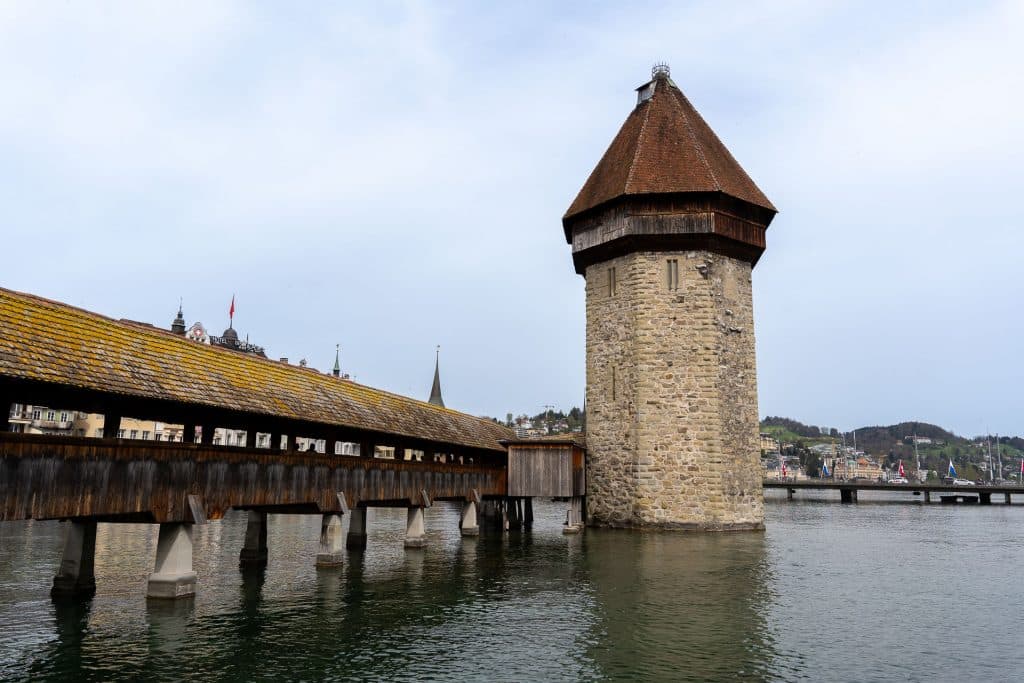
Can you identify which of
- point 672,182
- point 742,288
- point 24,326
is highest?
point 672,182

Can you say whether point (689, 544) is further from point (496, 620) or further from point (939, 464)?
point (939, 464)

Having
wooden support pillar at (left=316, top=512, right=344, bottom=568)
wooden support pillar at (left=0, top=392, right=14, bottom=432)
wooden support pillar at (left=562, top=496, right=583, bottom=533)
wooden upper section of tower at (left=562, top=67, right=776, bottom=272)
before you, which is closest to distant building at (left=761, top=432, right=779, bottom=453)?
wooden upper section of tower at (left=562, top=67, right=776, bottom=272)

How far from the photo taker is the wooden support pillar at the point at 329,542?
17031mm

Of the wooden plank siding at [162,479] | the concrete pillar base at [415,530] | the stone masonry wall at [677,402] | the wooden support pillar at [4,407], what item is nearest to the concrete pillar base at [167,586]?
the wooden plank siding at [162,479]

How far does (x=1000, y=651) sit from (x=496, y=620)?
7167 millimetres

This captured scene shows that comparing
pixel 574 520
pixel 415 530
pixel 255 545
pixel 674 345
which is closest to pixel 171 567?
pixel 255 545

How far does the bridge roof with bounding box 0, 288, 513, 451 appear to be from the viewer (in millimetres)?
10117

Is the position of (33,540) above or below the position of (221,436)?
below

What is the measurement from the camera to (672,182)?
2708cm

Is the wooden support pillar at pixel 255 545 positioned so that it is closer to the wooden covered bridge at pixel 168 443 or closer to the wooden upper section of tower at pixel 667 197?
the wooden covered bridge at pixel 168 443

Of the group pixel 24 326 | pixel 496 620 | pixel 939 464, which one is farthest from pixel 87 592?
pixel 939 464

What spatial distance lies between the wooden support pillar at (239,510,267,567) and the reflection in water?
26.1 ft

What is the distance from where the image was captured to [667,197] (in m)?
26.9

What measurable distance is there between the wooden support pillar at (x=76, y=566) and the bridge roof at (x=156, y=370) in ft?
11.1
